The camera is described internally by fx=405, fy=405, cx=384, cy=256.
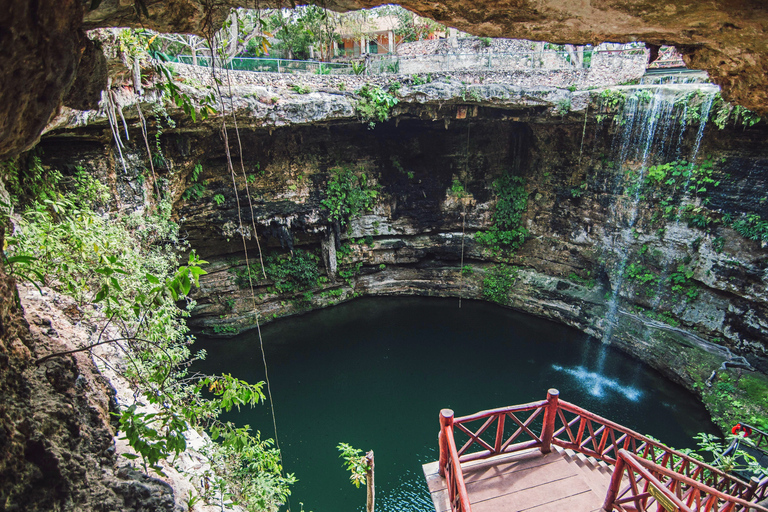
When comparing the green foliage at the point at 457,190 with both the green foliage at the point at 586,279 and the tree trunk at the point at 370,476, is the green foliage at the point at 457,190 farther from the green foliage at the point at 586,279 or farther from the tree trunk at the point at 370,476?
the tree trunk at the point at 370,476

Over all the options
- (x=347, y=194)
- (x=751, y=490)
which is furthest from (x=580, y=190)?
(x=751, y=490)

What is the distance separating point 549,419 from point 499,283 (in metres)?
9.46

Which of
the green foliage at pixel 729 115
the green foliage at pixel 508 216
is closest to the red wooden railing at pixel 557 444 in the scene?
the green foliage at pixel 729 115

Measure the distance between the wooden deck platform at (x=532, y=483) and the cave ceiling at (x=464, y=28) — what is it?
3960mm

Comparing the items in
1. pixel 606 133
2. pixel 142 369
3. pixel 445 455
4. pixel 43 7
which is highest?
pixel 43 7

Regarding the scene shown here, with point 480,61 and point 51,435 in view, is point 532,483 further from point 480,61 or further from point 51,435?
point 480,61

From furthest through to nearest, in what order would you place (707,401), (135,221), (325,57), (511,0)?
(325,57)
(707,401)
(135,221)
(511,0)

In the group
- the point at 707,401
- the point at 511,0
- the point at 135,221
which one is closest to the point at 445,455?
the point at 511,0

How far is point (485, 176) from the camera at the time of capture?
14117 mm

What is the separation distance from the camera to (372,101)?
1055 cm

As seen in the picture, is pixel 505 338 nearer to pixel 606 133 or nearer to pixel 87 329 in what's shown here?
pixel 606 133

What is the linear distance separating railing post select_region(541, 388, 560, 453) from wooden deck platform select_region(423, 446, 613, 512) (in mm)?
113

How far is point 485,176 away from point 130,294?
1153cm

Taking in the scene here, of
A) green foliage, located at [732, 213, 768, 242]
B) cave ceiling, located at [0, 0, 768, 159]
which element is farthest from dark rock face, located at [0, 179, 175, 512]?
green foliage, located at [732, 213, 768, 242]
